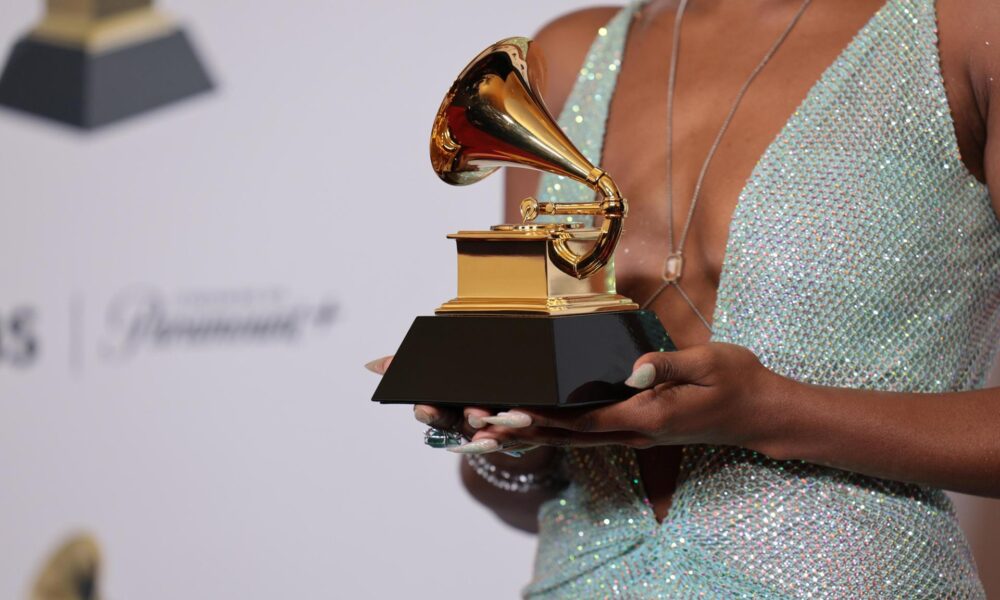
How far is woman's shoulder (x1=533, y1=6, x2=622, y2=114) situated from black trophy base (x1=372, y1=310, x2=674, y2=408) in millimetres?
327

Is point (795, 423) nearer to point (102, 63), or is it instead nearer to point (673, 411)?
point (673, 411)

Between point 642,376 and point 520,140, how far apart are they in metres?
0.19

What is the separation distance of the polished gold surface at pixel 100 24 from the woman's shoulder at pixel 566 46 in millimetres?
788

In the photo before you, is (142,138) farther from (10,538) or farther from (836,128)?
(836,128)

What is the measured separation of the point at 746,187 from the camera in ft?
2.77

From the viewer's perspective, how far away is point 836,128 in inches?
33.4

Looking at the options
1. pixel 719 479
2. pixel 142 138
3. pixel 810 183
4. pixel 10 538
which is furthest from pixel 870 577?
pixel 10 538

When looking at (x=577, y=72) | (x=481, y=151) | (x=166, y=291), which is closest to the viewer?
(x=481, y=151)

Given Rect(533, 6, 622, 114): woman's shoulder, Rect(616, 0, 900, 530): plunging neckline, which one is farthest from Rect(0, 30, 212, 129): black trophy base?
Rect(616, 0, 900, 530): plunging neckline

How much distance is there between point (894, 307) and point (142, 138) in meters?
1.16

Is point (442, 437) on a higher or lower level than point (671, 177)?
lower

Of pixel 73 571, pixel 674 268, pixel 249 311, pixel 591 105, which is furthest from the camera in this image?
pixel 73 571

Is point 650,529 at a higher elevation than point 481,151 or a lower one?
lower

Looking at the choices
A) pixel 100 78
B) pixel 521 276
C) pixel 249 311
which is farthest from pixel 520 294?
pixel 100 78
